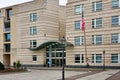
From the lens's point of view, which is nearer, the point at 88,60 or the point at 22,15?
the point at 88,60

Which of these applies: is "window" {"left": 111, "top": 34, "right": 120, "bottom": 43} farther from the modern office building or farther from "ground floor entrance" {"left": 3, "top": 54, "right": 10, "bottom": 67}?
"ground floor entrance" {"left": 3, "top": 54, "right": 10, "bottom": 67}

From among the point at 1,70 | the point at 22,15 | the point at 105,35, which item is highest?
the point at 22,15

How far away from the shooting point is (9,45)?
64.1 meters

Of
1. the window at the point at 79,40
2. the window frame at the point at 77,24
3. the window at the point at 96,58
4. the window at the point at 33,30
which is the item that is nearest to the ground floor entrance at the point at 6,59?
the window at the point at 33,30

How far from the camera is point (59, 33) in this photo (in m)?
60.3

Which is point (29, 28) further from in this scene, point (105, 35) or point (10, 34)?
point (105, 35)

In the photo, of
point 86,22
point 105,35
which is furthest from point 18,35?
point 105,35

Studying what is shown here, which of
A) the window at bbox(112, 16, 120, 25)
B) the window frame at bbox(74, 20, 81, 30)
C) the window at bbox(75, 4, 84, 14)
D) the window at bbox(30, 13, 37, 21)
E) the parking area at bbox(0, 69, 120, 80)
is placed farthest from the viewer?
the window at bbox(30, 13, 37, 21)

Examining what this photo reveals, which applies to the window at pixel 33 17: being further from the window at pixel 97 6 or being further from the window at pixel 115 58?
the window at pixel 115 58

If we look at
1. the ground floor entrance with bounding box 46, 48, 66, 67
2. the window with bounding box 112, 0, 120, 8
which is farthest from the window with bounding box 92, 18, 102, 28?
the ground floor entrance with bounding box 46, 48, 66, 67

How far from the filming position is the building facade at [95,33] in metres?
44.7

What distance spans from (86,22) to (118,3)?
7.40m

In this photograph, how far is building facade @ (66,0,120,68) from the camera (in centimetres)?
4472

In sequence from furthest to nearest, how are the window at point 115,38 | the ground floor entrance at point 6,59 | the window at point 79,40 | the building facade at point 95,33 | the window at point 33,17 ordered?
the ground floor entrance at point 6,59
the window at point 33,17
the window at point 79,40
the building facade at point 95,33
the window at point 115,38
